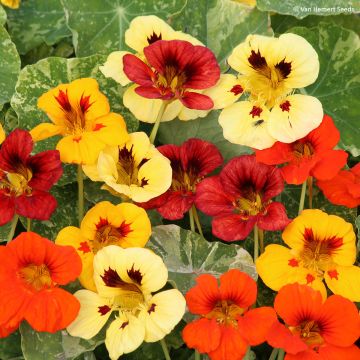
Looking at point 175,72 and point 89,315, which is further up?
point 175,72

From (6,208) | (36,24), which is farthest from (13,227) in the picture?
(36,24)

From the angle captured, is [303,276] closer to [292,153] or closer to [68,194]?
[292,153]

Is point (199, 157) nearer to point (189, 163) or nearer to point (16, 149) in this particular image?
point (189, 163)

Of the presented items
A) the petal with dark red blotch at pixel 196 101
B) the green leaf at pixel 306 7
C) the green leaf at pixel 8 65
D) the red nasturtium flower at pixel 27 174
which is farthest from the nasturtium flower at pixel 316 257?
the green leaf at pixel 8 65

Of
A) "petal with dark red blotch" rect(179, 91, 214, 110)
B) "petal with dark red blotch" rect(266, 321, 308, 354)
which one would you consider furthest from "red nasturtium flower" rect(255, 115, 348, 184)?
"petal with dark red blotch" rect(266, 321, 308, 354)

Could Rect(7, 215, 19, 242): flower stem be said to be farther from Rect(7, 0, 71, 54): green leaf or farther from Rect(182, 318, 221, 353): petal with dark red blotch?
Rect(7, 0, 71, 54): green leaf

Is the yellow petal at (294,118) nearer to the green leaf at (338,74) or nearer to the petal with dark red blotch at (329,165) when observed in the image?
the petal with dark red blotch at (329,165)

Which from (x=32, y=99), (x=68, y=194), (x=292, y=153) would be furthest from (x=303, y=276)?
(x=32, y=99)
